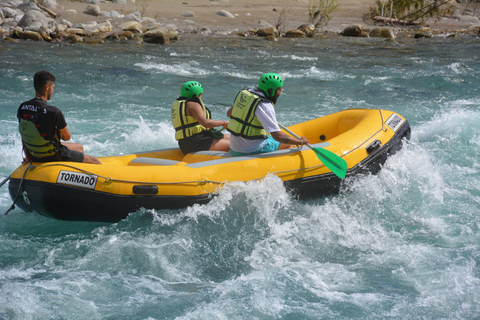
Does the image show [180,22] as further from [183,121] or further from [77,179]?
[77,179]

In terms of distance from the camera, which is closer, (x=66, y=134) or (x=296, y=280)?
(x=296, y=280)

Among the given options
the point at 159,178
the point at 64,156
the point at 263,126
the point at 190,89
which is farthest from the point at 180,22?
the point at 159,178

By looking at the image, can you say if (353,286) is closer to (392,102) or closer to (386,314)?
(386,314)

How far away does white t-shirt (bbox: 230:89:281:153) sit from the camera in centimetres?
438

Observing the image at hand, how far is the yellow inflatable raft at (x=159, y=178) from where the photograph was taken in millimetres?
4062

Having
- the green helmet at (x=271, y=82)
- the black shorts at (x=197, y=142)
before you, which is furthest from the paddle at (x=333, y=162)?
the black shorts at (x=197, y=142)

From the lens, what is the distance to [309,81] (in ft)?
35.7

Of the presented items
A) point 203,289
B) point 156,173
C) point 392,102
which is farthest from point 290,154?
point 392,102

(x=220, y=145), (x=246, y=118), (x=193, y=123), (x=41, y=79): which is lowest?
(x=220, y=145)

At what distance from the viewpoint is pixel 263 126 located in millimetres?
4426

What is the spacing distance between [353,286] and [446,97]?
7.04 meters

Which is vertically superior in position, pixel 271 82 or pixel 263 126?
pixel 271 82

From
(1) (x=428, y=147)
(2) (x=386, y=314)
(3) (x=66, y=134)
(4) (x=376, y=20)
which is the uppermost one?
(4) (x=376, y=20)

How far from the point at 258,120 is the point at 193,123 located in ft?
2.77
